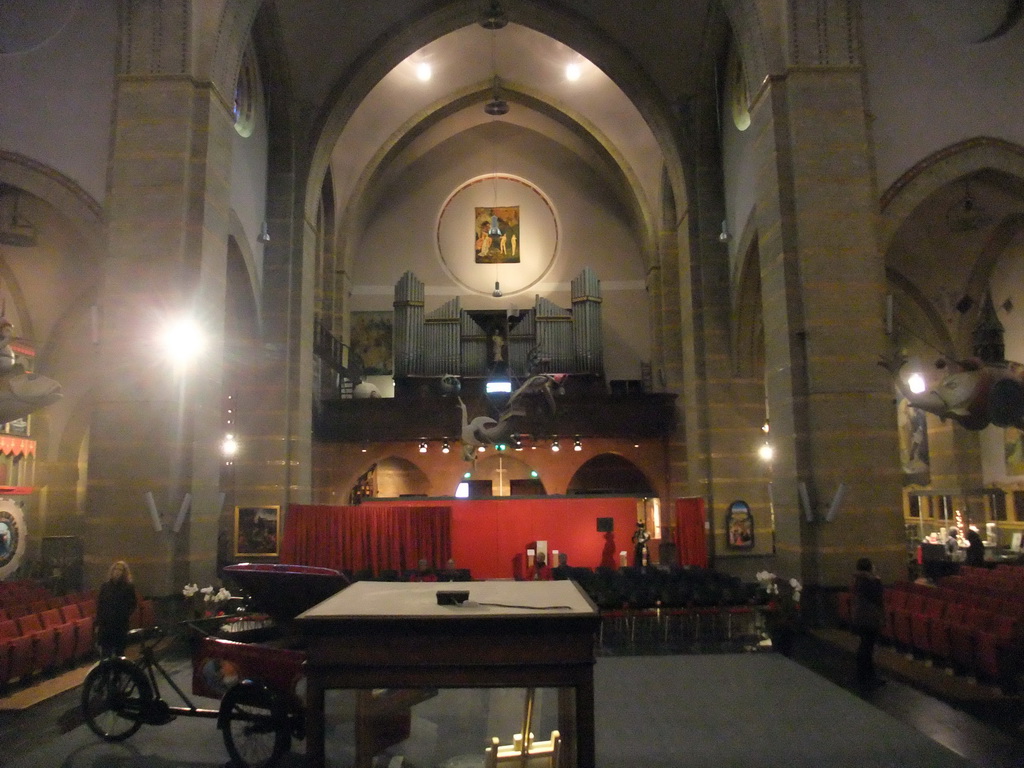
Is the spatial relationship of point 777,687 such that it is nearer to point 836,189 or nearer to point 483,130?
point 836,189

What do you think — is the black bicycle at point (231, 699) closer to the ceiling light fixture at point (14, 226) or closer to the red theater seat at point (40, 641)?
the red theater seat at point (40, 641)

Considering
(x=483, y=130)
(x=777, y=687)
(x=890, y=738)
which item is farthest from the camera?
(x=483, y=130)

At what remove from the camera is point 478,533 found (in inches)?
647

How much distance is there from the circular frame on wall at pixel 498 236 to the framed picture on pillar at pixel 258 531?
11065 mm

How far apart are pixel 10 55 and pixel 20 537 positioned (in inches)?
338

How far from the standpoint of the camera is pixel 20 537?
14.7m

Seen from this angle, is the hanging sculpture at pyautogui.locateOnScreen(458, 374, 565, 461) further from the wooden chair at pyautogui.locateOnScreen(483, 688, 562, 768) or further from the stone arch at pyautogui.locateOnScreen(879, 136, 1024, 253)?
the wooden chair at pyautogui.locateOnScreen(483, 688, 562, 768)

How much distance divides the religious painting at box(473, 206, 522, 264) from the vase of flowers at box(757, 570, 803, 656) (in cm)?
1593

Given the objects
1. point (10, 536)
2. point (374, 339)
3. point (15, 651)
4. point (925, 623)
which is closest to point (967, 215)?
point (925, 623)

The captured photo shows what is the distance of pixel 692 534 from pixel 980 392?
7.73m

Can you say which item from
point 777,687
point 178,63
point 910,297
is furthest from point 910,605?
point 178,63

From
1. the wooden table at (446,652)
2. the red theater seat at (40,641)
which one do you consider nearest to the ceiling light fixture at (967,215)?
the wooden table at (446,652)

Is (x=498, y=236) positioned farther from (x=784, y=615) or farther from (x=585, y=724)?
(x=585, y=724)

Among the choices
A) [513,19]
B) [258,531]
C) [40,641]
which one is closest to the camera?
[40,641]
